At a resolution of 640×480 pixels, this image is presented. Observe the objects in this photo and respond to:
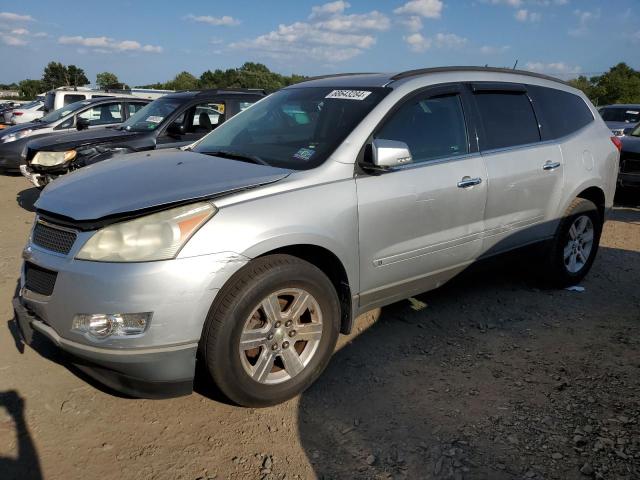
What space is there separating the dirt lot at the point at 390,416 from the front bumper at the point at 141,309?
0.35 m

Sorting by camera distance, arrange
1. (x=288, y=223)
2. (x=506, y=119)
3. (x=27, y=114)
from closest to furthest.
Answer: (x=288, y=223)
(x=506, y=119)
(x=27, y=114)

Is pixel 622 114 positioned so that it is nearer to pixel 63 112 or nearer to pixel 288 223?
pixel 63 112

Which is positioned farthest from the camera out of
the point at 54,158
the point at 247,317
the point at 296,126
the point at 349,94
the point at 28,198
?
the point at 28,198

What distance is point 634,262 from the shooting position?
5797 mm

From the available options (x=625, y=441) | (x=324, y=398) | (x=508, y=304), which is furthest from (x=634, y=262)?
(x=324, y=398)

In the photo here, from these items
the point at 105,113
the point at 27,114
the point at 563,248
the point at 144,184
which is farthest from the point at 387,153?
the point at 27,114

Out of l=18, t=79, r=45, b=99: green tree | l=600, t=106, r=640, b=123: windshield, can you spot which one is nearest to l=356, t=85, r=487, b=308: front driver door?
l=600, t=106, r=640, b=123: windshield

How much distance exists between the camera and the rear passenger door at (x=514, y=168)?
394 centimetres

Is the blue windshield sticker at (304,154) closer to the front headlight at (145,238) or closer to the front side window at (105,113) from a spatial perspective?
the front headlight at (145,238)

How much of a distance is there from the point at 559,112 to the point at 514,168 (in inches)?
41.4

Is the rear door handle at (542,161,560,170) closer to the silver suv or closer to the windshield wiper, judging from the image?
the silver suv

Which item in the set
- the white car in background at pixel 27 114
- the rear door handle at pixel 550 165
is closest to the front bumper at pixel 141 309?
the rear door handle at pixel 550 165

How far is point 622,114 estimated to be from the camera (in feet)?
47.2

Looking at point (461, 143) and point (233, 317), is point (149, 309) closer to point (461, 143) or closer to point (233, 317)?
point (233, 317)
